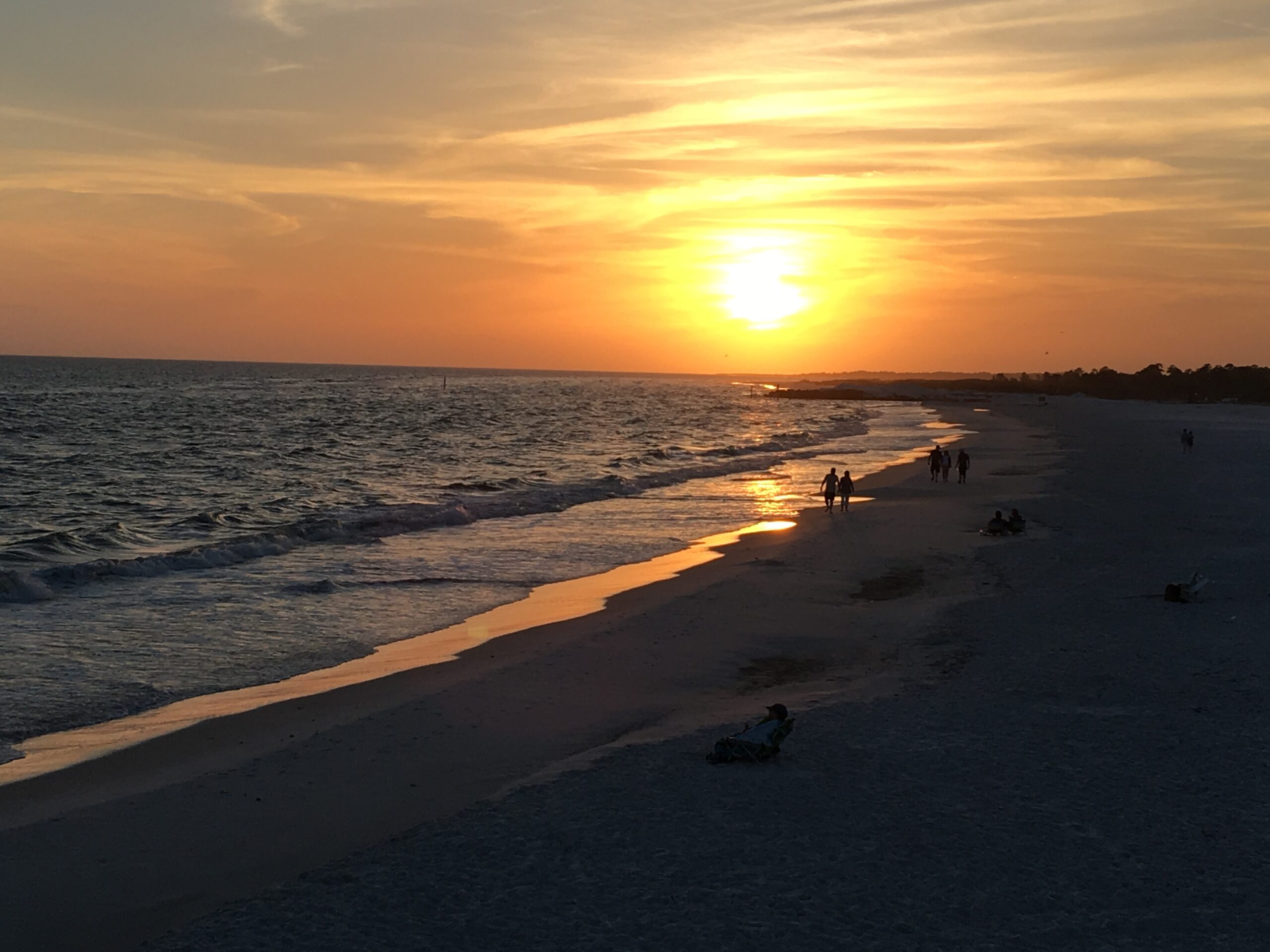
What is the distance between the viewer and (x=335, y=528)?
28.1m

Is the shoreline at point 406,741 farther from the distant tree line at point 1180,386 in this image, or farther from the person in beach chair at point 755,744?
the distant tree line at point 1180,386

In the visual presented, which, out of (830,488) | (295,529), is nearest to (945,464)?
(830,488)

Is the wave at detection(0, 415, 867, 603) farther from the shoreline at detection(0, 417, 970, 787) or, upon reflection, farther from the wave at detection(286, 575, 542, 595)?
the shoreline at detection(0, 417, 970, 787)

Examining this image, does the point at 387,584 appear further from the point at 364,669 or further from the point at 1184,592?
the point at 1184,592

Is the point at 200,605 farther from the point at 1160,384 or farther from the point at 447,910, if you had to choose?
the point at 1160,384

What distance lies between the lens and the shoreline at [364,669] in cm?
1091

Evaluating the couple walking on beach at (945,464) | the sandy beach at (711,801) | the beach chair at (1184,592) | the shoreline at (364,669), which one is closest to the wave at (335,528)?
the shoreline at (364,669)

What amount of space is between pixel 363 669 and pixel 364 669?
3 cm

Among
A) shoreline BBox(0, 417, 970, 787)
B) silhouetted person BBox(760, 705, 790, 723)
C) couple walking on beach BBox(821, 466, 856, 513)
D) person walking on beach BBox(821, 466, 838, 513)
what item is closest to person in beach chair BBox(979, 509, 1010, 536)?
couple walking on beach BBox(821, 466, 856, 513)

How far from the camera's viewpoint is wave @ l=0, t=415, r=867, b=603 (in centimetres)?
2112

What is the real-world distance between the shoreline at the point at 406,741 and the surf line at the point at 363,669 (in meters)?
0.29

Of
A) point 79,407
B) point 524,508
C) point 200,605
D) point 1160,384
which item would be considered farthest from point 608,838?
point 1160,384

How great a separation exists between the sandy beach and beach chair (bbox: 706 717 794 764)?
6.3 inches

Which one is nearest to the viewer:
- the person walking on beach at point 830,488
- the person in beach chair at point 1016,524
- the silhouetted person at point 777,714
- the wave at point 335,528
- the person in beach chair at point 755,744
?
the person in beach chair at point 755,744
